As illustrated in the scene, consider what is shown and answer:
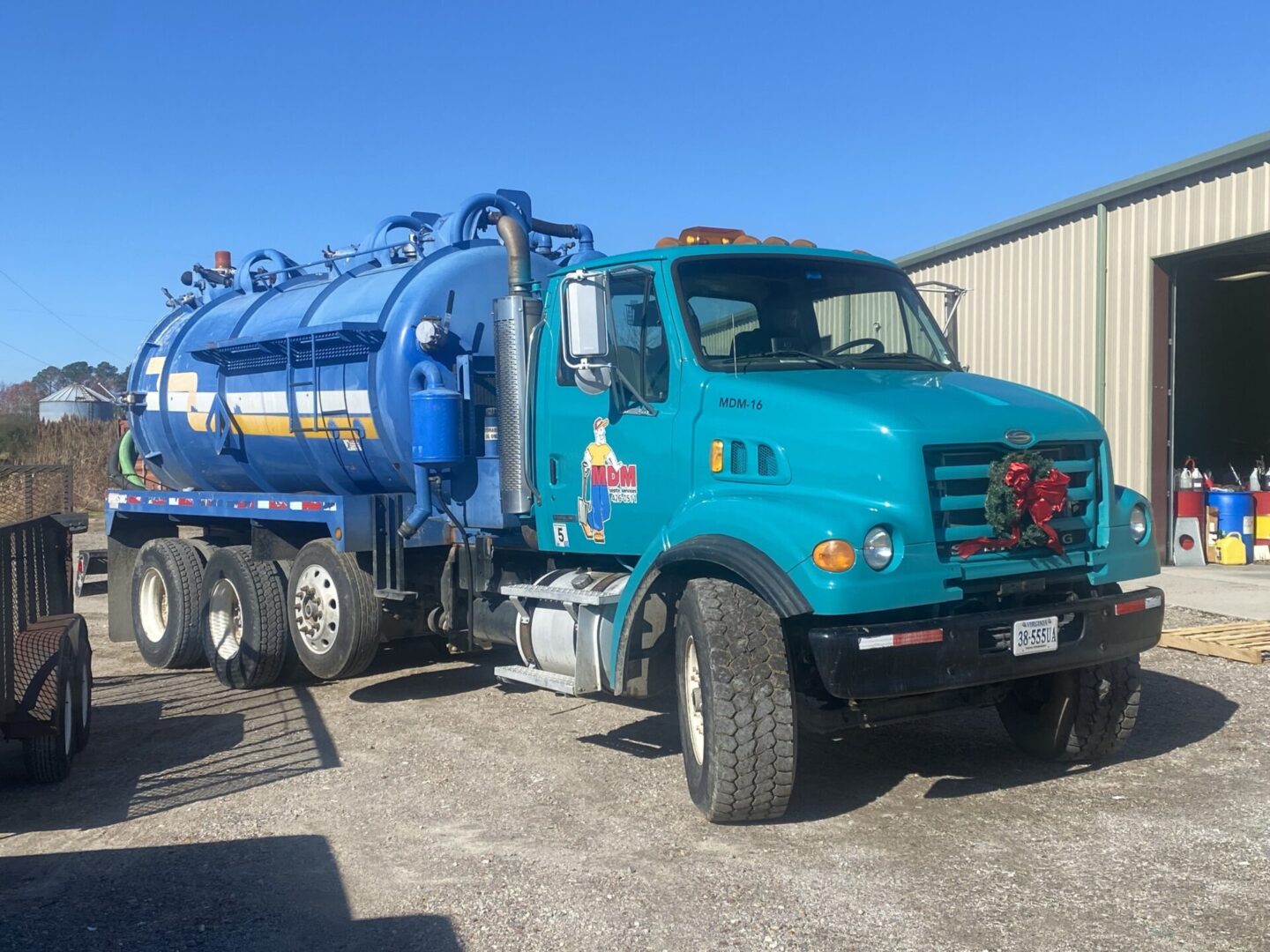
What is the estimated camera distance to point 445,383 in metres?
8.23

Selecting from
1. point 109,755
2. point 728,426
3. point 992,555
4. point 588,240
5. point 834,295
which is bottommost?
point 109,755

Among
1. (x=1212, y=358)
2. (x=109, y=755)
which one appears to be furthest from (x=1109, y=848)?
(x=1212, y=358)

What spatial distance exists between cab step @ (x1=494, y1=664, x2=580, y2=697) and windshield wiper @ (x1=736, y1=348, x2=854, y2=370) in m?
2.02

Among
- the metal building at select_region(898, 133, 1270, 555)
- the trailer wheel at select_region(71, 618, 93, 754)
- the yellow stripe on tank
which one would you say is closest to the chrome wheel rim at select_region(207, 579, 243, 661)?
the yellow stripe on tank

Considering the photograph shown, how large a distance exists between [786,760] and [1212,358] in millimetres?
16421

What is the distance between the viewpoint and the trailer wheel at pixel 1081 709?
21.2 feet

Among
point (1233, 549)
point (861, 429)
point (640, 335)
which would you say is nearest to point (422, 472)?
point (640, 335)

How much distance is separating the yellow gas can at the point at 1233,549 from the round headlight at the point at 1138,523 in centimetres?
955

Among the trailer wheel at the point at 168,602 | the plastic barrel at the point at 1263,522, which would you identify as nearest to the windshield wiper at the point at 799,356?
the trailer wheel at the point at 168,602

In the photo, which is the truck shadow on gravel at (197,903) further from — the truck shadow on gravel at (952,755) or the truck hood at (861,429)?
the truck hood at (861,429)

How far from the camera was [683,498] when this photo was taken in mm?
6418

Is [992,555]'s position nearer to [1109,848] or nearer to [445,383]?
[1109,848]

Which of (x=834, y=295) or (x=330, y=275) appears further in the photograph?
(x=330, y=275)

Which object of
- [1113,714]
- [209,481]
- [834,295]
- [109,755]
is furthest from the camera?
[209,481]
